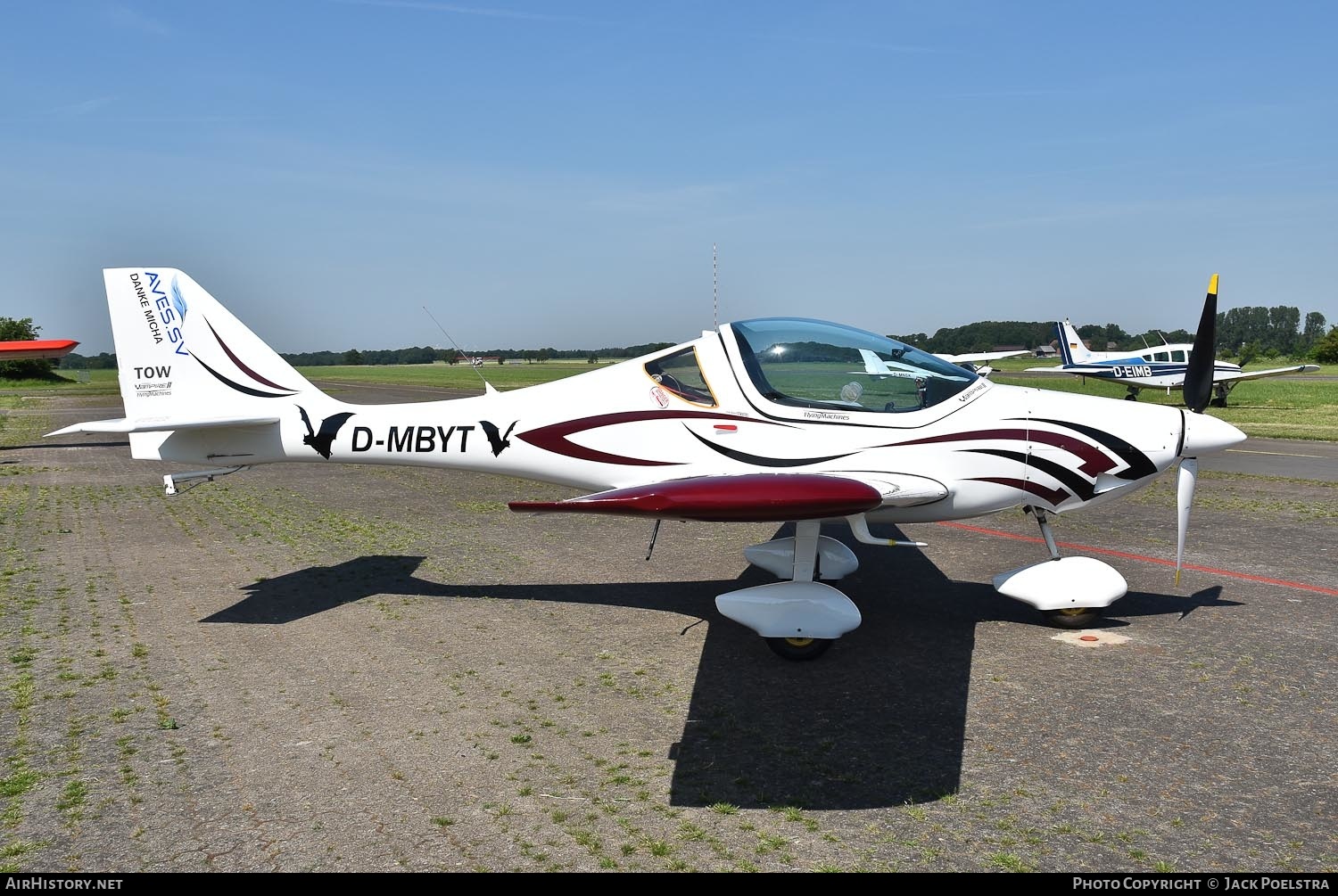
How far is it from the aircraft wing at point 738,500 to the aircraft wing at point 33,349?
29909mm

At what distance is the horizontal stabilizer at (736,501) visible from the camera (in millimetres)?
5402

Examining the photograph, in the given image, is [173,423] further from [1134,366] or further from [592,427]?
[1134,366]

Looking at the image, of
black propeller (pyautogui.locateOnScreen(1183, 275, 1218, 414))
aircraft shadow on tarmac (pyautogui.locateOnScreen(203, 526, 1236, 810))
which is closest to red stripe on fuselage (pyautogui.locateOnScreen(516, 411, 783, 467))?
aircraft shadow on tarmac (pyautogui.locateOnScreen(203, 526, 1236, 810))

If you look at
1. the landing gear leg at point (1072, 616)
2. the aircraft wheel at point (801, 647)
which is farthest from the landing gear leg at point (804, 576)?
the landing gear leg at point (1072, 616)

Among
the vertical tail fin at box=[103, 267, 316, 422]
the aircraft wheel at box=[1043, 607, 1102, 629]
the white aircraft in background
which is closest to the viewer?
the aircraft wheel at box=[1043, 607, 1102, 629]

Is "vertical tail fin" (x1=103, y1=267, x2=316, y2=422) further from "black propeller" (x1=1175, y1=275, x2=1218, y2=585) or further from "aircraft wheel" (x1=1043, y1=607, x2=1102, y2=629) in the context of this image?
"black propeller" (x1=1175, y1=275, x2=1218, y2=585)

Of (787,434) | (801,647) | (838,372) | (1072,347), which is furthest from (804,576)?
(1072,347)

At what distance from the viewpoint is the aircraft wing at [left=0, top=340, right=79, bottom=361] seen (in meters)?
27.8

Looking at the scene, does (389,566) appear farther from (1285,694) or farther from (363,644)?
(1285,694)

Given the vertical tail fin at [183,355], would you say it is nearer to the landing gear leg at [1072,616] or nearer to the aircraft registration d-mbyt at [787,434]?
the aircraft registration d-mbyt at [787,434]

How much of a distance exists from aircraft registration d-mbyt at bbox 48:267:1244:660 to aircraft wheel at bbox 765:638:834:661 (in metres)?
0.02

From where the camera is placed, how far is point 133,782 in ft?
14.7
